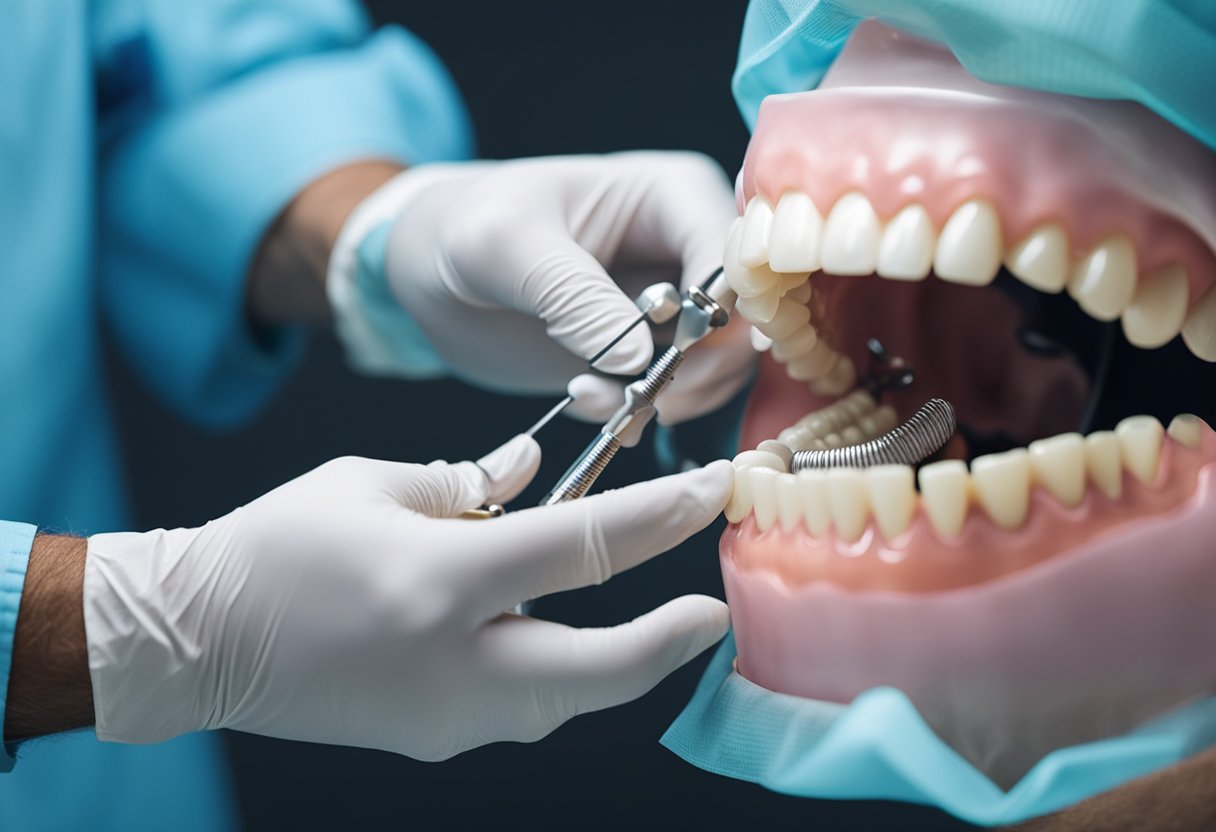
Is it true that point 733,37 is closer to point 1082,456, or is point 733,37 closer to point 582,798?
point 582,798

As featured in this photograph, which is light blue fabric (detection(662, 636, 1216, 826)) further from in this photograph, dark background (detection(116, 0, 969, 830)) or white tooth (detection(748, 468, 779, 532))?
dark background (detection(116, 0, 969, 830))

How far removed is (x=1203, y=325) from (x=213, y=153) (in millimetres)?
1226

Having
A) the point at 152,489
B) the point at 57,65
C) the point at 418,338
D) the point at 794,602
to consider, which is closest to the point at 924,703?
the point at 794,602

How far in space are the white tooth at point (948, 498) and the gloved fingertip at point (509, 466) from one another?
37 cm

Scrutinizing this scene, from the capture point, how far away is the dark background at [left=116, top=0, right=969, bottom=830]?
205cm

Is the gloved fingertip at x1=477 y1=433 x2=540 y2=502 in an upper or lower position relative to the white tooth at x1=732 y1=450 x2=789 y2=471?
lower

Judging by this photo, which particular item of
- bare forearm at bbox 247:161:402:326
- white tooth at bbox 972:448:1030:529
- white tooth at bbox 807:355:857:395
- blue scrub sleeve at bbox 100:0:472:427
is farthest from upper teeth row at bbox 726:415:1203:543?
blue scrub sleeve at bbox 100:0:472:427

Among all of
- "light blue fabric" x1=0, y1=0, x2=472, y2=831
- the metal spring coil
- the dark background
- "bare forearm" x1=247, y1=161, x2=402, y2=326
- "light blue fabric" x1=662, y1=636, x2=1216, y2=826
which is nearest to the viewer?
"light blue fabric" x1=662, y1=636, x2=1216, y2=826

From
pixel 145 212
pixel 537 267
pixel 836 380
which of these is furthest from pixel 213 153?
pixel 836 380

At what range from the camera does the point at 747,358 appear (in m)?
1.20

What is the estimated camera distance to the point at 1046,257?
2.56 feet

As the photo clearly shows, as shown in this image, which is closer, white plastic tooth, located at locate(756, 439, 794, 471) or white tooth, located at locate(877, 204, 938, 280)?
white tooth, located at locate(877, 204, 938, 280)

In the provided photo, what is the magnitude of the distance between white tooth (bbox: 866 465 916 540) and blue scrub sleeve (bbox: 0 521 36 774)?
2.04 feet

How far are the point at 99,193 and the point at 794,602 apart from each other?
127 centimetres
